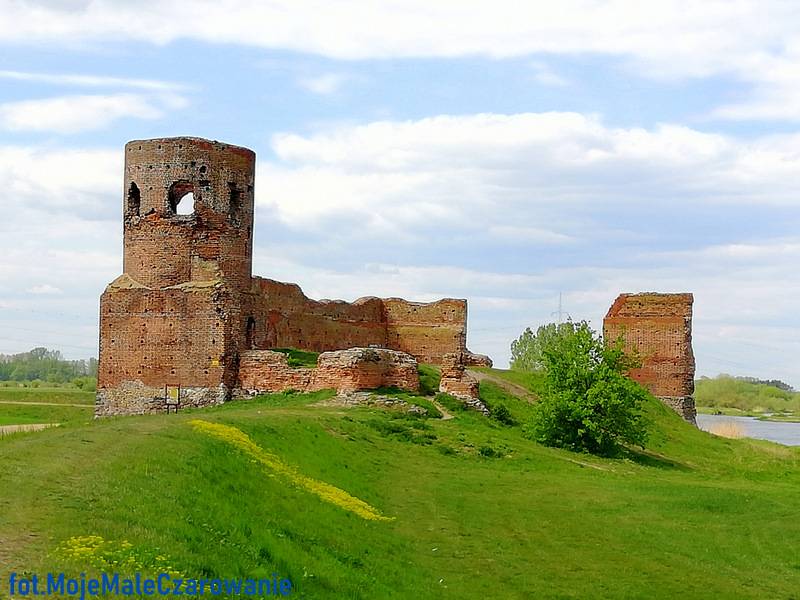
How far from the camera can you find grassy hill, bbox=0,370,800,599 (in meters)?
→ 8.95

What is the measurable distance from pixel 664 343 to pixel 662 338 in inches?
7.9

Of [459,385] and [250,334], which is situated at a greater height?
[250,334]

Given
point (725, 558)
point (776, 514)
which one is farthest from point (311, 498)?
point (776, 514)

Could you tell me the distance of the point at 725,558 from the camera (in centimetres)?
1358

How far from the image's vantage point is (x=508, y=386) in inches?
1277

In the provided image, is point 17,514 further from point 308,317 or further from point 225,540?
point 308,317

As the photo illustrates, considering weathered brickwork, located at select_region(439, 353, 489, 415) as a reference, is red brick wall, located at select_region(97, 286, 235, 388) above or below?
above

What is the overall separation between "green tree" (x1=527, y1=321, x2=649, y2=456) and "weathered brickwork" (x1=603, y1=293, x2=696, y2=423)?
1375 cm

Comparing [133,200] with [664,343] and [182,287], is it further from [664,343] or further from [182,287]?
[664,343]

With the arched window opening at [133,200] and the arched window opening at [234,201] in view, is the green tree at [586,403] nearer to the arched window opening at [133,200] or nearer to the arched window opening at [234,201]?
the arched window opening at [234,201]

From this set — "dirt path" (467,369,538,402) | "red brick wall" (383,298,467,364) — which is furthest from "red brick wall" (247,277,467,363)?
"dirt path" (467,369,538,402)

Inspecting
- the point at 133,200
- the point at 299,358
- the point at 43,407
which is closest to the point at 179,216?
the point at 133,200

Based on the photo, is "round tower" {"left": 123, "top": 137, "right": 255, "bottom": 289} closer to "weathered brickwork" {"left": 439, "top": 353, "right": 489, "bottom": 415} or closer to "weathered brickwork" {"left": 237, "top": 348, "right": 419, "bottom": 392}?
"weathered brickwork" {"left": 237, "top": 348, "right": 419, "bottom": 392}

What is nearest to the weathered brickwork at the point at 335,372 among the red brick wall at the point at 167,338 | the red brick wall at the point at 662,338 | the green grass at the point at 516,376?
the red brick wall at the point at 167,338
